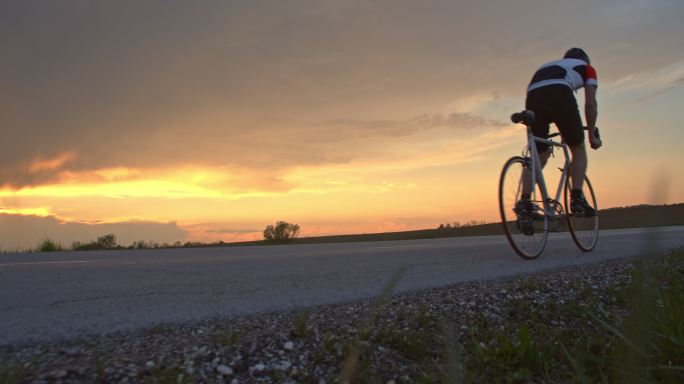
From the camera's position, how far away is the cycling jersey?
6.30 meters

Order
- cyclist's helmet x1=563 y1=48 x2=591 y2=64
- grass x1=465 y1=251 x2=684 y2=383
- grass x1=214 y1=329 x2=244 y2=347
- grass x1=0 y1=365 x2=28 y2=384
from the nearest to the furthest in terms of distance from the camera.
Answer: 1. grass x1=0 y1=365 x2=28 y2=384
2. grass x1=465 y1=251 x2=684 y2=383
3. grass x1=214 y1=329 x2=244 y2=347
4. cyclist's helmet x1=563 y1=48 x2=591 y2=64

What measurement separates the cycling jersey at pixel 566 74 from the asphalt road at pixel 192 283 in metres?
2.27

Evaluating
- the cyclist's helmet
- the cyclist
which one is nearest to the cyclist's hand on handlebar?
the cyclist

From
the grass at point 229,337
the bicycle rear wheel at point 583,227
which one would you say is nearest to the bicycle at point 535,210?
the bicycle rear wheel at point 583,227

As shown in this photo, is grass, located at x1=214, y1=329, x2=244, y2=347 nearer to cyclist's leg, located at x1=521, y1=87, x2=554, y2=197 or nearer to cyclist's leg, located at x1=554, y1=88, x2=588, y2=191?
cyclist's leg, located at x1=521, y1=87, x2=554, y2=197

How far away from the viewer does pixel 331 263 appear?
586 cm

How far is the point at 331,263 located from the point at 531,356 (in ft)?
11.4

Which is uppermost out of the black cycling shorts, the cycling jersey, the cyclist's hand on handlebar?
the cycling jersey

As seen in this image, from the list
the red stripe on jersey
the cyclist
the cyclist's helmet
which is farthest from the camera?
the cyclist's helmet

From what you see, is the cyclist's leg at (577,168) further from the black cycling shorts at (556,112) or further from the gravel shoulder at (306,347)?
the gravel shoulder at (306,347)

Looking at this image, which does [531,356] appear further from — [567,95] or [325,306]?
[567,95]

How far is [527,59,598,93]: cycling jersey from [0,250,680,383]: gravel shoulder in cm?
360

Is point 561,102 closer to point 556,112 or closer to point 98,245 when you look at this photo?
point 556,112

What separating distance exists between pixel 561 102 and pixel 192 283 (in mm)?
4964
